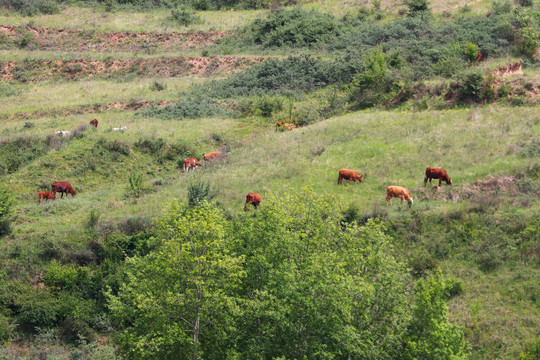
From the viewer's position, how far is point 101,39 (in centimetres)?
7156

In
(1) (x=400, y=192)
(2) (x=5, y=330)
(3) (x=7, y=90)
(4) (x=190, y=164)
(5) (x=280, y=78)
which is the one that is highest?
(1) (x=400, y=192)

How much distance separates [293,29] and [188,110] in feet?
70.5

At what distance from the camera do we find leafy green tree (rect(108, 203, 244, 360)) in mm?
17938

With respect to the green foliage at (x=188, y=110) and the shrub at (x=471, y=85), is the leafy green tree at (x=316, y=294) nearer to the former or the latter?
the shrub at (x=471, y=85)

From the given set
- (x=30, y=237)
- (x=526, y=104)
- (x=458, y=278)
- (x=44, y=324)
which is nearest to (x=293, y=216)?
(x=458, y=278)

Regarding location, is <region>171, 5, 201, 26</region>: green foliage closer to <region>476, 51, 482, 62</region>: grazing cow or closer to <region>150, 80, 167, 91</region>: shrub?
<region>150, 80, 167, 91</region>: shrub

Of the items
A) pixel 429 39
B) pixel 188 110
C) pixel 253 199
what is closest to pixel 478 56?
pixel 429 39

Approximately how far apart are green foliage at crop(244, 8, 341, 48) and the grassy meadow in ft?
43.5

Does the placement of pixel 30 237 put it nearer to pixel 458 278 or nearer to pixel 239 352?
pixel 239 352

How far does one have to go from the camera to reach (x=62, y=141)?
4272cm

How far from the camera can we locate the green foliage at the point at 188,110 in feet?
164

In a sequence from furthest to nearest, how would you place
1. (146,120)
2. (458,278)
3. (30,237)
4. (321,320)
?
(146,120)
(30,237)
(458,278)
(321,320)

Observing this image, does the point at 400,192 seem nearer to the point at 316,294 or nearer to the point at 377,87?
the point at 316,294

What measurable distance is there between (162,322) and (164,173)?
23.1 metres
